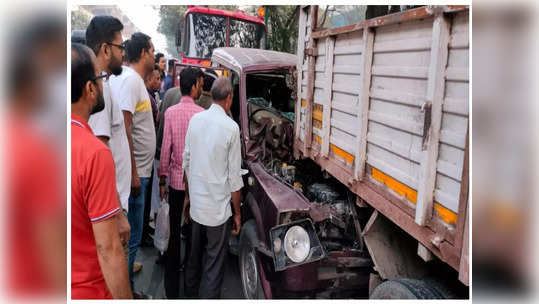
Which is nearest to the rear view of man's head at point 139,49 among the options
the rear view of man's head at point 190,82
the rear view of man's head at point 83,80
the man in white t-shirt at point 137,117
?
the man in white t-shirt at point 137,117

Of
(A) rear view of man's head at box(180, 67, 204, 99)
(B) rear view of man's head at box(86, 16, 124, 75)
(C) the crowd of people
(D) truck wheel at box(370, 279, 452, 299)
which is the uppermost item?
(B) rear view of man's head at box(86, 16, 124, 75)

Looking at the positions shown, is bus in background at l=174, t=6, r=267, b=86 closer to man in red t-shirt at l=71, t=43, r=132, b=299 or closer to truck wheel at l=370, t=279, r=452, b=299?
man in red t-shirt at l=71, t=43, r=132, b=299

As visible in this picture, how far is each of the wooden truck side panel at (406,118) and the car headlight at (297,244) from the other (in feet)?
1.41

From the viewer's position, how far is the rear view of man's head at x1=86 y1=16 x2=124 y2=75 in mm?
2244

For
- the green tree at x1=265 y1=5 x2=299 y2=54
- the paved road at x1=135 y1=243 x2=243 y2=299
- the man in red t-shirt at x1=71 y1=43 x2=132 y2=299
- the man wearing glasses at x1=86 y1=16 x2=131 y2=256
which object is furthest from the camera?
the green tree at x1=265 y1=5 x2=299 y2=54

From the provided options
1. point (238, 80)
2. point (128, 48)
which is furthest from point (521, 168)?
point (238, 80)

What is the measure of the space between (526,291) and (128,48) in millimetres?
2940

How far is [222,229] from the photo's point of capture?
2604 millimetres

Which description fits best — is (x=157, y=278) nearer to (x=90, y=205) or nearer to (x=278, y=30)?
(x=90, y=205)

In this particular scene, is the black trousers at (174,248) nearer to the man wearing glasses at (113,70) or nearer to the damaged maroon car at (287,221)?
the damaged maroon car at (287,221)

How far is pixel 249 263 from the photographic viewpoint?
2.81 m

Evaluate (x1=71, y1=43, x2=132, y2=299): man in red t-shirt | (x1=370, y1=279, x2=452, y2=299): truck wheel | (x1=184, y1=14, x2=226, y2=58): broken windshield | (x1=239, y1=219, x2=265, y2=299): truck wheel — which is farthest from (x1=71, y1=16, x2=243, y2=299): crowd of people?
(x1=184, y1=14, x2=226, y2=58): broken windshield

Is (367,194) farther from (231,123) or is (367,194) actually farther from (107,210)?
(107,210)

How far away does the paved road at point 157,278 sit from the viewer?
306 centimetres
